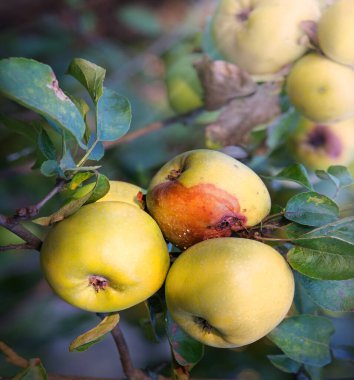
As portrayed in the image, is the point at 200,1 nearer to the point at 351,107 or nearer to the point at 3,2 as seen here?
the point at 3,2

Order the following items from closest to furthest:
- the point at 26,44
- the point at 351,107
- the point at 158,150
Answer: the point at 351,107 → the point at 158,150 → the point at 26,44

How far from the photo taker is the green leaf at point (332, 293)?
74cm

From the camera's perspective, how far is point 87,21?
210cm

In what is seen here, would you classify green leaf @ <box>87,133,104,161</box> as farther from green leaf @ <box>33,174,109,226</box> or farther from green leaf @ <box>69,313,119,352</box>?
green leaf @ <box>69,313,119,352</box>

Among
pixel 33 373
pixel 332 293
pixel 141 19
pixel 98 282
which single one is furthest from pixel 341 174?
pixel 141 19

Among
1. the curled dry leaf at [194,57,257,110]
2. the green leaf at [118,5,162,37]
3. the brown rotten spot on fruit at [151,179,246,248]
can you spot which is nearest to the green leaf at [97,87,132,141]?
the brown rotten spot on fruit at [151,179,246,248]

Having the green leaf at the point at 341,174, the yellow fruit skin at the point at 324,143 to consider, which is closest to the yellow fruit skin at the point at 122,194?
the green leaf at the point at 341,174

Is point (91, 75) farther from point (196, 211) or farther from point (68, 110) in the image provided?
point (196, 211)

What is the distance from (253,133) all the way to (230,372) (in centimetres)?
57

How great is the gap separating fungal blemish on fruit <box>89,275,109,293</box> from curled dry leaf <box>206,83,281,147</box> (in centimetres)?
50

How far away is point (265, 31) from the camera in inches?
40.7

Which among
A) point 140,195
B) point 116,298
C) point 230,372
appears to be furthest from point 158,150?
point 116,298

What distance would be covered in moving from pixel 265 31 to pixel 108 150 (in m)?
0.65

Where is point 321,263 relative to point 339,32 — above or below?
below
